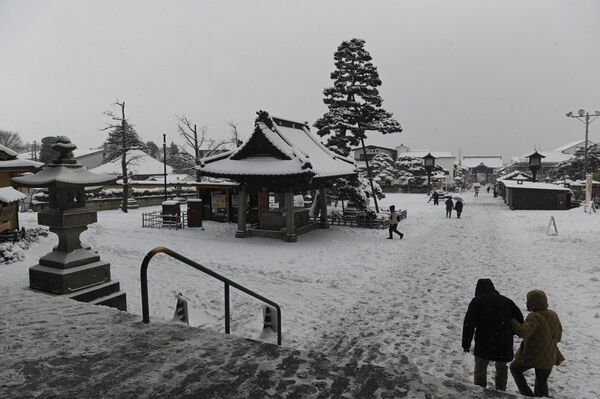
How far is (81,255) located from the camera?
7930mm

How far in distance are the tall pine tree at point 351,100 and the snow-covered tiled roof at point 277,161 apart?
3.19m

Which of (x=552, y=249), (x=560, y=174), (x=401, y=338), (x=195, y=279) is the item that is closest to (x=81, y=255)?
(x=195, y=279)

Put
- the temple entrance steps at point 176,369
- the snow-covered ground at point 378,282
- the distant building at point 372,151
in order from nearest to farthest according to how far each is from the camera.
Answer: the temple entrance steps at point 176,369
the snow-covered ground at point 378,282
the distant building at point 372,151

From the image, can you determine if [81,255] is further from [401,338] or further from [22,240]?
[22,240]

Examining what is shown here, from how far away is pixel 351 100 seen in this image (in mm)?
24953

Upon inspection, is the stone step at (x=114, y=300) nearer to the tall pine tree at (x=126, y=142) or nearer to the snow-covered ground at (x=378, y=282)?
the snow-covered ground at (x=378, y=282)

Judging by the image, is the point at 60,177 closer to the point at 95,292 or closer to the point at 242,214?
the point at 95,292

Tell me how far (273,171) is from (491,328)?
516 inches

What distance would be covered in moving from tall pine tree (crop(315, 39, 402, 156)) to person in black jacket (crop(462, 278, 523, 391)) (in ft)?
66.6

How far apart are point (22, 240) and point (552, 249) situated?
70.9ft

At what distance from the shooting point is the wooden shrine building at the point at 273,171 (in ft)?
56.8

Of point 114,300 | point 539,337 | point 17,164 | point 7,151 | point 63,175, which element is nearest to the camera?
point 539,337

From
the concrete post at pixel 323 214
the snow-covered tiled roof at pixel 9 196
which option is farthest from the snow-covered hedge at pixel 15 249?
the concrete post at pixel 323 214

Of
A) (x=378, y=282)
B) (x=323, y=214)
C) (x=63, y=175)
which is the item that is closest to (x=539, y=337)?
(x=378, y=282)
